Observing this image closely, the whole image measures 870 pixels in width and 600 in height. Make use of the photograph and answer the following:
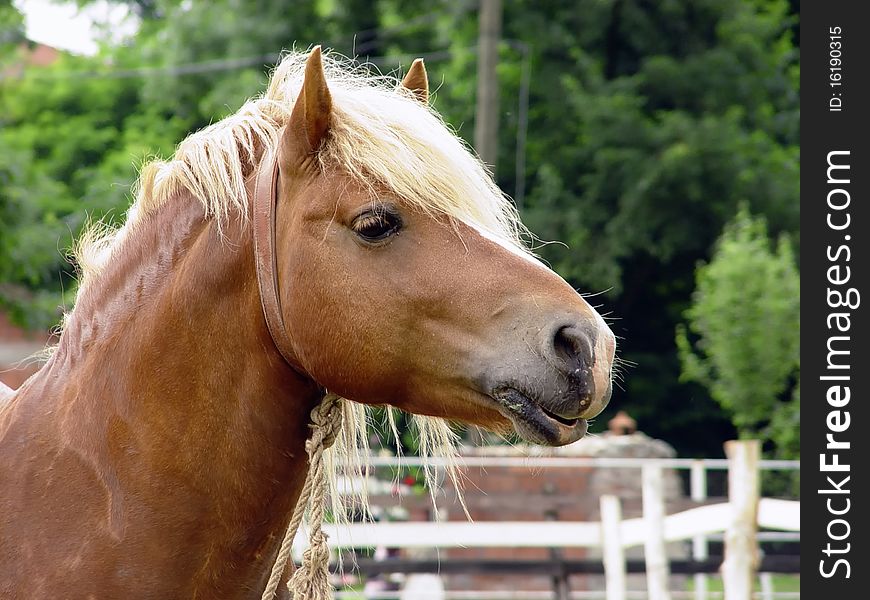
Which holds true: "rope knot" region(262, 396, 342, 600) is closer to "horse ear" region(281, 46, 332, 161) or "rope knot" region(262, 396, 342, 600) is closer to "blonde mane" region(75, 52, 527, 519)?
"blonde mane" region(75, 52, 527, 519)

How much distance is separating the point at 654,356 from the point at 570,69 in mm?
5678

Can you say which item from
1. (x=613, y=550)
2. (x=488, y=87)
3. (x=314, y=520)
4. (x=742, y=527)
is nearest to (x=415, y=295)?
(x=314, y=520)

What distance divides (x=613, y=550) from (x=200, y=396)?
532cm

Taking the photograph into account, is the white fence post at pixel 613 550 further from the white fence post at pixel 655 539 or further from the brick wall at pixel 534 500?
the brick wall at pixel 534 500

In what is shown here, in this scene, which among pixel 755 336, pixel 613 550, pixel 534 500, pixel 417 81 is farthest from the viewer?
pixel 755 336

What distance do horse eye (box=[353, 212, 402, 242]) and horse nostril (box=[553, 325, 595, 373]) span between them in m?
0.41

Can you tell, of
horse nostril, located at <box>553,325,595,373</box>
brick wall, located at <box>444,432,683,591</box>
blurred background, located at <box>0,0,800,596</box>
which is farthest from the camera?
blurred background, located at <box>0,0,800,596</box>

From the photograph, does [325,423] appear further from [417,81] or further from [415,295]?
[417,81]

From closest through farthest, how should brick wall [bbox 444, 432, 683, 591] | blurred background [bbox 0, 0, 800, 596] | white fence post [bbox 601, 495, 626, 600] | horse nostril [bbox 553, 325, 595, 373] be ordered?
horse nostril [bbox 553, 325, 595, 373] < white fence post [bbox 601, 495, 626, 600] < brick wall [bbox 444, 432, 683, 591] < blurred background [bbox 0, 0, 800, 596]

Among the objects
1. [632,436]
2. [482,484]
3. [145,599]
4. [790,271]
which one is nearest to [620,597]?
[482,484]

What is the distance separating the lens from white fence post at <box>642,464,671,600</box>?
6398 mm

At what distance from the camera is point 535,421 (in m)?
2.05

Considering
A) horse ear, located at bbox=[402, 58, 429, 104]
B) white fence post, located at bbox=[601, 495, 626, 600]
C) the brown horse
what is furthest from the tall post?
the brown horse

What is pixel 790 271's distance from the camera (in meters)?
14.6
